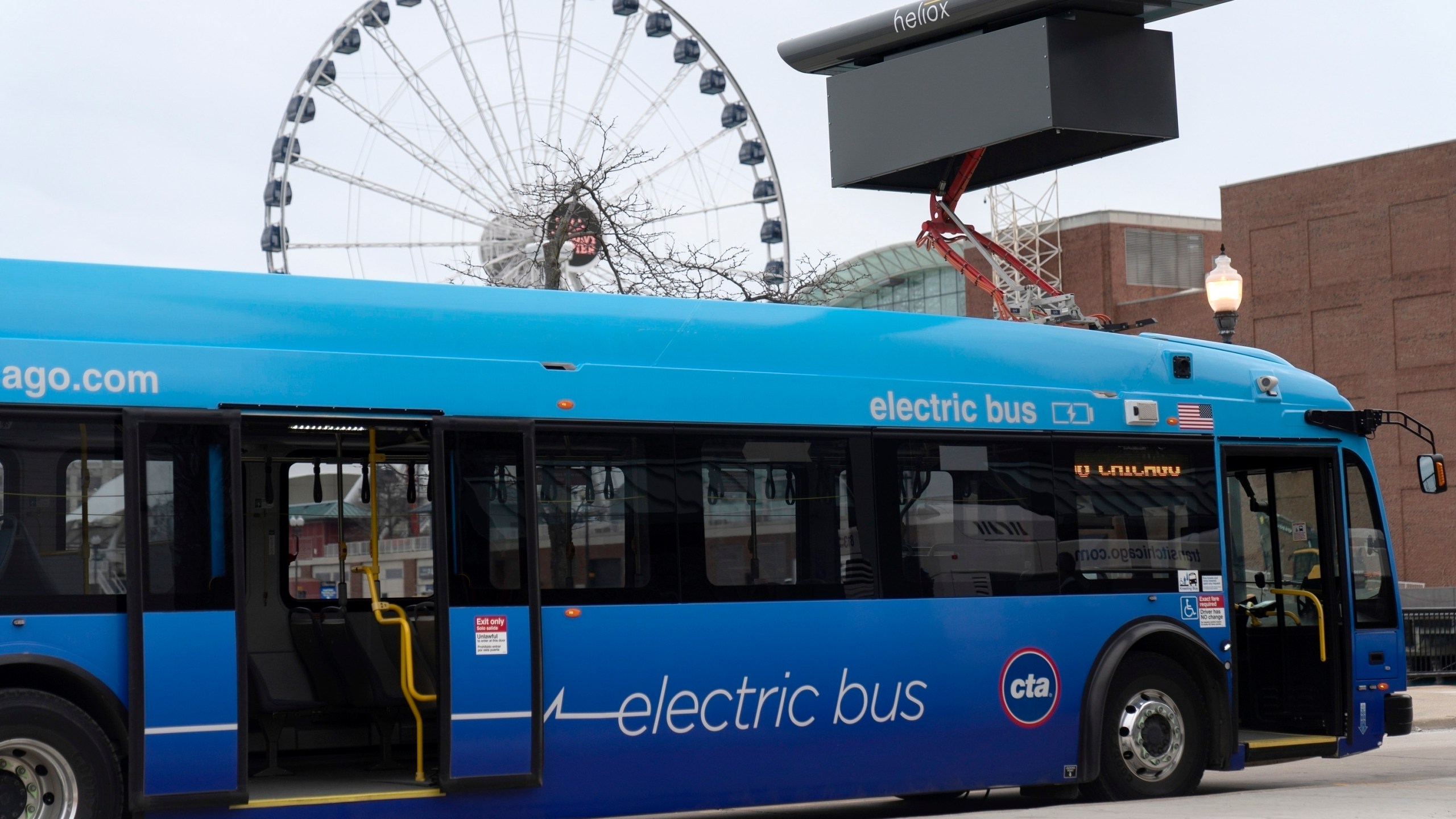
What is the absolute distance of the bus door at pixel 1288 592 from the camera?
11234 millimetres

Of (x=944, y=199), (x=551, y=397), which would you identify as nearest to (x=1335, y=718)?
(x=944, y=199)

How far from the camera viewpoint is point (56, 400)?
7066mm

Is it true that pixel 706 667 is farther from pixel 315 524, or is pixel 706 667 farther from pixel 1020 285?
pixel 1020 285

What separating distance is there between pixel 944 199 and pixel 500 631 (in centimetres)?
678

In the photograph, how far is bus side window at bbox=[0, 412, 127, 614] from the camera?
272 inches

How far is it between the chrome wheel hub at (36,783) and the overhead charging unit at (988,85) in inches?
312

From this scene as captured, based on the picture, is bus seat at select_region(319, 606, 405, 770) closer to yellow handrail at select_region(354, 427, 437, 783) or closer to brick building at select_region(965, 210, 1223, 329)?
yellow handrail at select_region(354, 427, 437, 783)

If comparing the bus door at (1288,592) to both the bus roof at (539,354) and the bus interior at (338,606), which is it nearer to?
the bus roof at (539,354)

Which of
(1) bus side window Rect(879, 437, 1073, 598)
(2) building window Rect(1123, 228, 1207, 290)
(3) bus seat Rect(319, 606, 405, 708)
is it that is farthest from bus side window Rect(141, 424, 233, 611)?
(2) building window Rect(1123, 228, 1207, 290)

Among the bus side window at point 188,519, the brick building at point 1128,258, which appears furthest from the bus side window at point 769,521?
the brick building at point 1128,258

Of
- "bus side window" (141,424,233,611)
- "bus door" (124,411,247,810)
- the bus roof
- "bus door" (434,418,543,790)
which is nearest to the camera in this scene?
"bus door" (124,411,247,810)

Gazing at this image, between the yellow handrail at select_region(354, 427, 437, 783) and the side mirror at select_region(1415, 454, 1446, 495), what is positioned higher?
the side mirror at select_region(1415, 454, 1446, 495)

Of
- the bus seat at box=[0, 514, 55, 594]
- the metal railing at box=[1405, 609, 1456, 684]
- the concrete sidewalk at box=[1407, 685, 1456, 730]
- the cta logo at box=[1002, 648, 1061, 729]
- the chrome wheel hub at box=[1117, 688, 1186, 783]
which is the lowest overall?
the concrete sidewalk at box=[1407, 685, 1456, 730]

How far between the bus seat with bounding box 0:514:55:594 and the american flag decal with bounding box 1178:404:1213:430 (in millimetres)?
7041
